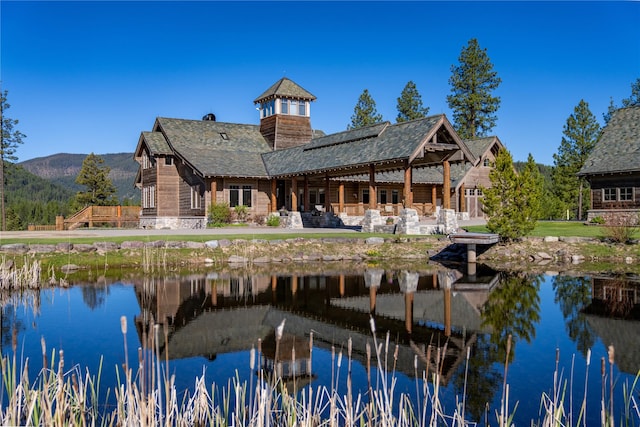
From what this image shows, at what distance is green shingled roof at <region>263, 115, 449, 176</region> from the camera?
28.4 metres

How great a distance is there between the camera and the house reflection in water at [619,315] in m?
9.60

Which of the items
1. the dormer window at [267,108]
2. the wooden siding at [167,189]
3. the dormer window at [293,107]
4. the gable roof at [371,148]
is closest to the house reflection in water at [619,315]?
the gable roof at [371,148]

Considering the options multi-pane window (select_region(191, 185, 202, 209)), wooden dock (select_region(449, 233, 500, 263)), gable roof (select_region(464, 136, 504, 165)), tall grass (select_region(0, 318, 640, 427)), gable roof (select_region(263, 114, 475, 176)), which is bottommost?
tall grass (select_region(0, 318, 640, 427))

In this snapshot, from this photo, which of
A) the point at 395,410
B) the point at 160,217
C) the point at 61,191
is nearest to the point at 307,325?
the point at 395,410

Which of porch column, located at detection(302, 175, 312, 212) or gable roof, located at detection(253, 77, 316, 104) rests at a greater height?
gable roof, located at detection(253, 77, 316, 104)

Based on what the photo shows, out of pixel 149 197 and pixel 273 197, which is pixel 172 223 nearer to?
pixel 149 197

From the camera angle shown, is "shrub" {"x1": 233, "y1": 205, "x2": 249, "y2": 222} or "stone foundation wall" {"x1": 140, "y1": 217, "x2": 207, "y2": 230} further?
"stone foundation wall" {"x1": 140, "y1": 217, "x2": 207, "y2": 230}

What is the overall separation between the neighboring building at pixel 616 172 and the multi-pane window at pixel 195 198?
83.1 feet

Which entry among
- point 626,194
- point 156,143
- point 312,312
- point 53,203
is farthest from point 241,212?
point 53,203

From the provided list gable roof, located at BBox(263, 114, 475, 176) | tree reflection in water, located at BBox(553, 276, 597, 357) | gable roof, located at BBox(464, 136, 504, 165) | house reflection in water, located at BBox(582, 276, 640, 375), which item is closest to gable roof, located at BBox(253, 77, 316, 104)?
gable roof, located at BBox(263, 114, 475, 176)

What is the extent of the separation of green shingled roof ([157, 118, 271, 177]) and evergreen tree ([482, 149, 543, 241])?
1727 centimetres

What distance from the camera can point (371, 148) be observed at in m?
31.1

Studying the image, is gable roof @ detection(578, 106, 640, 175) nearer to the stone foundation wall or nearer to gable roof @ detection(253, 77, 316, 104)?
gable roof @ detection(253, 77, 316, 104)

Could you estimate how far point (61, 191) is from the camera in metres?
142
